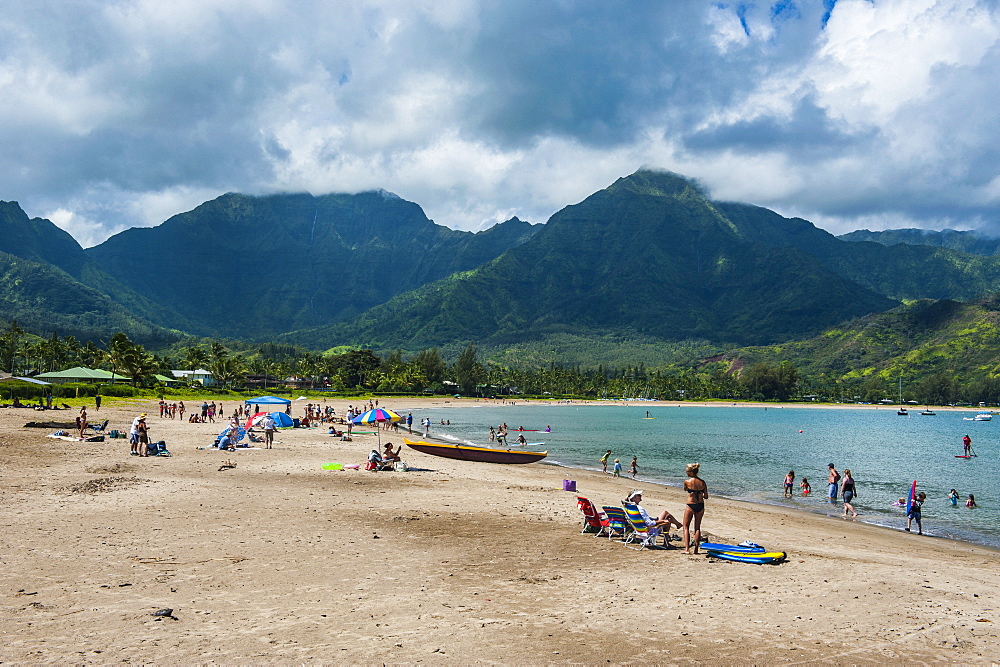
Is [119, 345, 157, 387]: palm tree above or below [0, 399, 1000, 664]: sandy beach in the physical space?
above

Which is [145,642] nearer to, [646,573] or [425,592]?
[425,592]

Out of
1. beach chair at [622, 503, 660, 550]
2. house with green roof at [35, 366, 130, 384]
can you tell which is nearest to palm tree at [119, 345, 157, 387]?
house with green roof at [35, 366, 130, 384]

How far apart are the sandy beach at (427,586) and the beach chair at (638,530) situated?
43 cm

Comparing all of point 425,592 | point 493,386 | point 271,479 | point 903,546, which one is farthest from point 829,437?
point 493,386

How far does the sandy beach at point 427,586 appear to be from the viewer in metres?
7.43

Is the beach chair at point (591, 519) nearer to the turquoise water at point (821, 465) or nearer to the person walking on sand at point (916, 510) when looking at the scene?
the person walking on sand at point (916, 510)

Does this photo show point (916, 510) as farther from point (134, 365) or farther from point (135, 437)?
point (134, 365)

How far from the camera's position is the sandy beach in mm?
7434

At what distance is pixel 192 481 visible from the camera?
1962cm

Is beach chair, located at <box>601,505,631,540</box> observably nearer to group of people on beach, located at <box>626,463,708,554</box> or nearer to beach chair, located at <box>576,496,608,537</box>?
beach chair, located at <box>576,496,608,537</box>

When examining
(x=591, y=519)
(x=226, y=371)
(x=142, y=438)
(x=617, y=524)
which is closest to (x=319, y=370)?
(x=226, y=371)

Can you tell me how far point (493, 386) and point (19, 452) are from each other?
16895 cm

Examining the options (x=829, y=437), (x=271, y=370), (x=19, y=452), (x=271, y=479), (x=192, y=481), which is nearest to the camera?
(x=192, y=481)

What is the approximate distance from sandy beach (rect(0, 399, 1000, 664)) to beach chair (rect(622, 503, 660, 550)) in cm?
43
